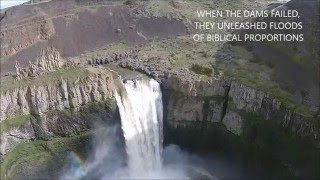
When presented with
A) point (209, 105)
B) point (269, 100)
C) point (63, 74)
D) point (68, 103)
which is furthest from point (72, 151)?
point (269, 100)

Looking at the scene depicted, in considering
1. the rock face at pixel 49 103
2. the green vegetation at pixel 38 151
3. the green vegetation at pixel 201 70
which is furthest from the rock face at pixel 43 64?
the green vegetation at pixel 201 70

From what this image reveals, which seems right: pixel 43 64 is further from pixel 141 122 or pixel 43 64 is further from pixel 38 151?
pixel 141 122

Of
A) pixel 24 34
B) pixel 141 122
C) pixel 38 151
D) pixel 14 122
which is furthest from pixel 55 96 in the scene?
pixel 24 34

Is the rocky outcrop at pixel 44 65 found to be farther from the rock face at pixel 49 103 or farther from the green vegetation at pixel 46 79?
the rock face at pixel 49 103

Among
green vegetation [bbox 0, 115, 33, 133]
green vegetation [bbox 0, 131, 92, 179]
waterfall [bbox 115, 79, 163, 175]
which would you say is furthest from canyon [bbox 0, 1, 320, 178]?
waterfall [bbox 115, 79, 163, 175]

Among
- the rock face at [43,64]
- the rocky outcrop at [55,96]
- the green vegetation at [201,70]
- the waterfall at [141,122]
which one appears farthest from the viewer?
the green vegetation at [201,70]

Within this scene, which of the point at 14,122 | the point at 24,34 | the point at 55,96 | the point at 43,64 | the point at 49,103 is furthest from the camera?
the point at 24,34
